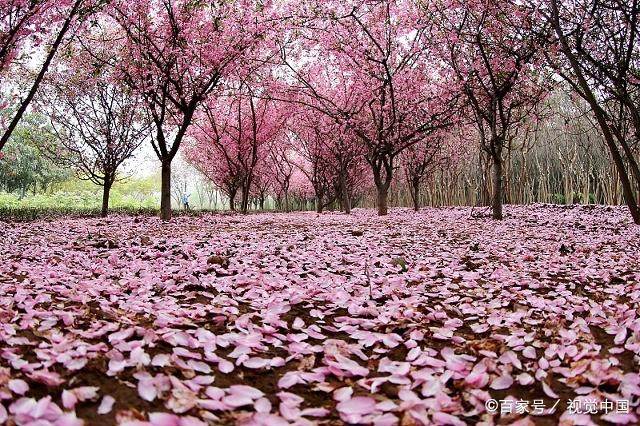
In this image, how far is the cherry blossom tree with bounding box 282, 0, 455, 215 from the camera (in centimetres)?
1442

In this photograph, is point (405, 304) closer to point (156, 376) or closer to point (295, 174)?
point (156, 376)

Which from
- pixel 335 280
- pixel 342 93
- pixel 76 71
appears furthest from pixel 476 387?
pixel 342 93

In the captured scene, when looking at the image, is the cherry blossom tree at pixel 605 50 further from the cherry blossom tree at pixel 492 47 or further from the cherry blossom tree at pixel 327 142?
the cherry blossom tree at pixel 327 142

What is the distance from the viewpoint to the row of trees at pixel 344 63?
9258 mm

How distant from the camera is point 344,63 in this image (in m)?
16.5

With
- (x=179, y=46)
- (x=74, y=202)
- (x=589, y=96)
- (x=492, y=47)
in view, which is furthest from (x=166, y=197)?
(x=74, y=202)

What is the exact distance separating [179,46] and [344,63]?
6271 mm

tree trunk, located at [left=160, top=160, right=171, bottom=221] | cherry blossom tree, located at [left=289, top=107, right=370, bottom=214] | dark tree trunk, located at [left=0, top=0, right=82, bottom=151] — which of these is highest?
cherry blossom tree, located at [left=289, top=107, right=370, bottom=214]

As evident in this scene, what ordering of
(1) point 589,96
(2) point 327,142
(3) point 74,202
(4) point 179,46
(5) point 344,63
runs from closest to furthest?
(1) point 589,96 < (4) point 179,46 < (5) point 344,63 < (2) point 327,142 < (3) point 74,202

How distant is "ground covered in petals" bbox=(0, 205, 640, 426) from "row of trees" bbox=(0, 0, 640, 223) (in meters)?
4.68

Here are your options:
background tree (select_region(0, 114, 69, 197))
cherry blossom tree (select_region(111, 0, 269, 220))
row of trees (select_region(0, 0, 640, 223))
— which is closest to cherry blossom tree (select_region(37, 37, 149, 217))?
row of trees (select_region(0, 0, 640, 223))

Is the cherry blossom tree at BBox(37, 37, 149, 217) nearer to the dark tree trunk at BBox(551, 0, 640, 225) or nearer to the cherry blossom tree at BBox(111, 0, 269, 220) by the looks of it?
the cherry blossom tree at BBox(111, 0, 269, 220)

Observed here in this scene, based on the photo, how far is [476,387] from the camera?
253cm

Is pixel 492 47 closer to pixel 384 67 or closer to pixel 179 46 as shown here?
pixel 384 67
